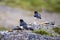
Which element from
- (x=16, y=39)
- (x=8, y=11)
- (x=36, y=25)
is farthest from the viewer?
(x=8, y=11)

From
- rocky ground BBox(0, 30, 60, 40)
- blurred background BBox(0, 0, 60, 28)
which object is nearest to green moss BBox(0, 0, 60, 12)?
blurred background BBox(0, 0, 60, 28)

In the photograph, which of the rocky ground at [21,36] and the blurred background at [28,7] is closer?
the rocky ground at [21,36]

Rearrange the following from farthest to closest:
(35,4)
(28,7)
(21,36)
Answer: (35,4), (28,7), (21,36)

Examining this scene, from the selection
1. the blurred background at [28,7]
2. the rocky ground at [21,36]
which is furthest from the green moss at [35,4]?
the rocky ground at [21,36]

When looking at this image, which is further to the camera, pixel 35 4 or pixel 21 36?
pixel 35 4

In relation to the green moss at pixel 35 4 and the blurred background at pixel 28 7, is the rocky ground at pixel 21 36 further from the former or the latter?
the green moss at pixel 35 4

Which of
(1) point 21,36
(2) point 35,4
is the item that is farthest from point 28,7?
(1) point 21,36

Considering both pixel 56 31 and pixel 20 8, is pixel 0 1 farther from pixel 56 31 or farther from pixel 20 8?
pixel 56 31

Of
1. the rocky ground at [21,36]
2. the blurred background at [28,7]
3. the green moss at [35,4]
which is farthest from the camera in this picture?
the green moss at [35,4]

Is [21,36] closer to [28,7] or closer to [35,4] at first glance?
[28,7]

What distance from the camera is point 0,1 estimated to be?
26.0m

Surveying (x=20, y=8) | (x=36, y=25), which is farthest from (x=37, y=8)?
(x=36, y=25)

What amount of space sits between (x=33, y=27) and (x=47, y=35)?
1175mm

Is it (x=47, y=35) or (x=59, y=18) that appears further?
(x=59, y=18)
